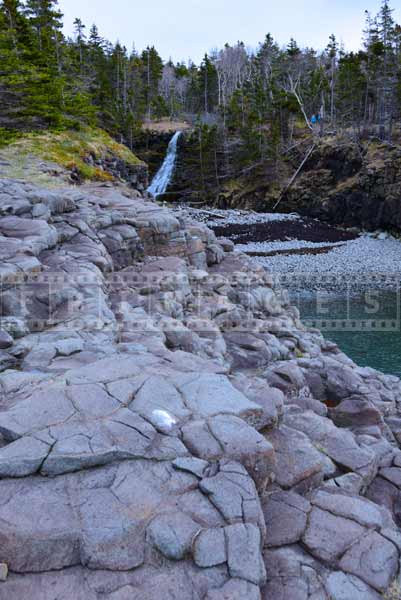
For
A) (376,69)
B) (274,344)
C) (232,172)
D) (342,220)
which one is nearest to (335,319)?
(274,344)

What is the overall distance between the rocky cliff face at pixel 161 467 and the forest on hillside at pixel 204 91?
29741mm

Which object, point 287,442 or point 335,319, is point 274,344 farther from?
point 335,319

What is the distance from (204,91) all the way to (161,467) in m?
85.5

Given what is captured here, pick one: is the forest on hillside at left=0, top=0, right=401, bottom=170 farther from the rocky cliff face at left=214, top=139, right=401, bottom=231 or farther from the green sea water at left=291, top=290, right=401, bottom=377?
the green sea water at left=291, top=290, right=401, bottom=377

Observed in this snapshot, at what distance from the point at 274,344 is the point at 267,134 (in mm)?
56856

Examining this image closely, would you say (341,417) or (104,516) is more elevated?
(104,516)

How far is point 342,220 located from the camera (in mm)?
54156

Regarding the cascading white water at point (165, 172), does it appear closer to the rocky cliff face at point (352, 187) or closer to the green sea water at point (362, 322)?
the rocky cliff face at point (352, 187)

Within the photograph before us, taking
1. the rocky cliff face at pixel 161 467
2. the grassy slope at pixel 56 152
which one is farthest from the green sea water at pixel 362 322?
the grassy slope at pixel 56 152

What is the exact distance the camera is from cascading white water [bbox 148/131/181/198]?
62969mm

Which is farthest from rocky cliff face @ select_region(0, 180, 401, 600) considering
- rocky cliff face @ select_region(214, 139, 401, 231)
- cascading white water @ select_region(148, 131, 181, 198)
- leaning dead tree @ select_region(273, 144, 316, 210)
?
cascading white water @ select_region(148, 131, 181, 198)

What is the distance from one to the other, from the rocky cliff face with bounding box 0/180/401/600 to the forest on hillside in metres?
29.7

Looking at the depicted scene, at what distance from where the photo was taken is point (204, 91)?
3201 inches

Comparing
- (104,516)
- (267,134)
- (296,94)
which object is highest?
(296,94)
